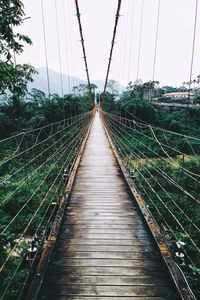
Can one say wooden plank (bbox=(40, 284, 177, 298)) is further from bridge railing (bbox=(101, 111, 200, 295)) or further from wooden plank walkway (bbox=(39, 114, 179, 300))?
bridge railing (bbox=(101, 111, 200, 295))

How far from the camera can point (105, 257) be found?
5.94 feet

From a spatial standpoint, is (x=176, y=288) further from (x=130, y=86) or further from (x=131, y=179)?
(x=130, y=86)

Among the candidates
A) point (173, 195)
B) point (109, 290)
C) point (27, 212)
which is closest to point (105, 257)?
point (109, 290)

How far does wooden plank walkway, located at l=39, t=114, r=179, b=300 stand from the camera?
150 cm

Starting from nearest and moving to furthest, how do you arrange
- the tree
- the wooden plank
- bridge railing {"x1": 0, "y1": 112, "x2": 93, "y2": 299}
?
the wooden plank
bridge railing {"x1": 0, "y1": 112, "x2": 93, "y2": 299}
the tree

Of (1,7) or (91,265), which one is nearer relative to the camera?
(91,265)

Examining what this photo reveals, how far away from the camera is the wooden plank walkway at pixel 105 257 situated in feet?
4.92

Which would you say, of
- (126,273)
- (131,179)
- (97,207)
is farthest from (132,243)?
(131,179)

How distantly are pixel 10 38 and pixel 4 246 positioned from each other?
317cm

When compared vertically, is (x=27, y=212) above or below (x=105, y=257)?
below

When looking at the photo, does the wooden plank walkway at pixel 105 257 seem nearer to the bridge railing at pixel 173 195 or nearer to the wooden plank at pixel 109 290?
the wooden plank at pixel 109 290

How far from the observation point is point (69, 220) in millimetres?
2367

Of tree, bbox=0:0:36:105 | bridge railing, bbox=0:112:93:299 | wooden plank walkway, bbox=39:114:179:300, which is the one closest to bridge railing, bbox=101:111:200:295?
wooden plank walkway, bbox=39:114:179:300

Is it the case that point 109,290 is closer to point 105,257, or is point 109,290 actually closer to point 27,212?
point 105,257
